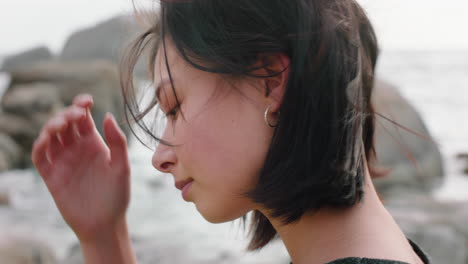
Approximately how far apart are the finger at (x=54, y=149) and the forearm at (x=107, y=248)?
0.76 ft

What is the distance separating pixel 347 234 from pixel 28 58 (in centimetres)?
1178

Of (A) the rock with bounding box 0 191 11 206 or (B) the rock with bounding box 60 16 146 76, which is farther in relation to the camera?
(B) the rock with bounding box 60 16 146 76

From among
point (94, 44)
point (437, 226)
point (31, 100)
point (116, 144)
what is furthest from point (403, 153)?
point (94, 44)

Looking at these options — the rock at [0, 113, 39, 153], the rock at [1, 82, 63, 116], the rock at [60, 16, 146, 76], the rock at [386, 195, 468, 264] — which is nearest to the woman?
the rock at [386, 195, 468, 264]

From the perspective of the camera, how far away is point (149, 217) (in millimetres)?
4656

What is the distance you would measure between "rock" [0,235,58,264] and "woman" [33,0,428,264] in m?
2.00

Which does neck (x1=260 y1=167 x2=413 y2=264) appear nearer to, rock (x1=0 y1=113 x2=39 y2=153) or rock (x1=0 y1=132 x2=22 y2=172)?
rock (x1=0 y1=132 x2=22 y2=172)

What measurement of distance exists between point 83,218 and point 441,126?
813 centimetres

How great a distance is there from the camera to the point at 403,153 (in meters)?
4.96

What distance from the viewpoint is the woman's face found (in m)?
1.03

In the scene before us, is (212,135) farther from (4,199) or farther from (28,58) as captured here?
(28,58)

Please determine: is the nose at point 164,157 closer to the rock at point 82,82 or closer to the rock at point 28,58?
the rock at point 82,82

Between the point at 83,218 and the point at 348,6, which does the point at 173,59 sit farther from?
the point at 83,218

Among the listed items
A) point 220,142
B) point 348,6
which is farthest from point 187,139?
point 348,6
